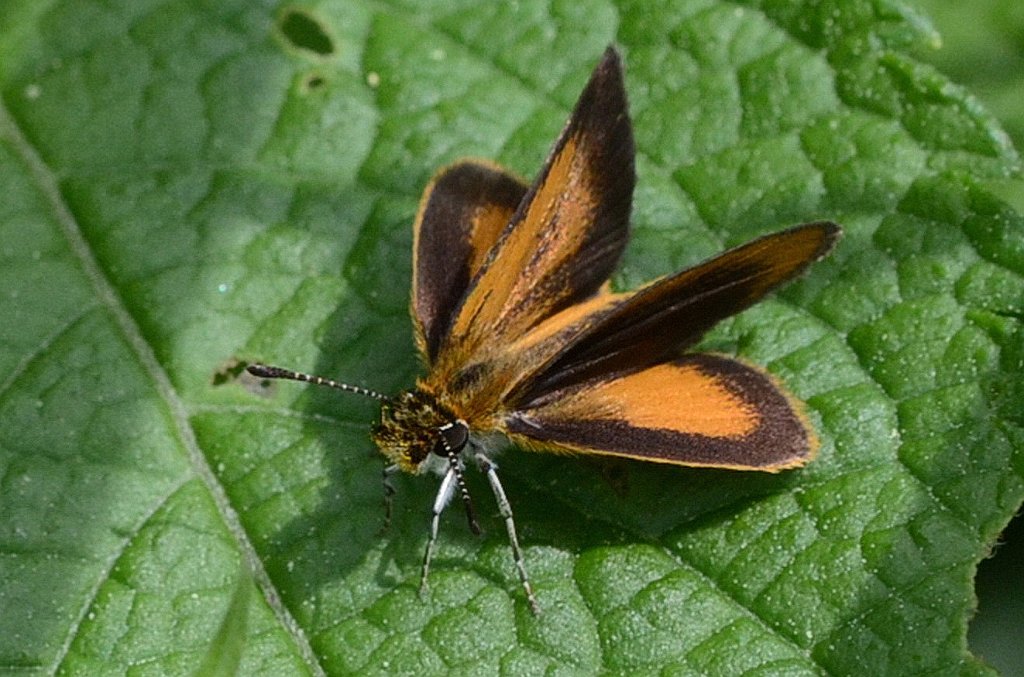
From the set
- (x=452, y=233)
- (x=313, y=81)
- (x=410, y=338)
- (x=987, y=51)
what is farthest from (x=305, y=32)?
(x=987, y=51)

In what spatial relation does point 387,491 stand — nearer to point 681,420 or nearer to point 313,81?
point 681,420

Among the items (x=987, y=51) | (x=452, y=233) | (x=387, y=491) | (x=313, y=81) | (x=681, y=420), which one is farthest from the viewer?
(x=987, y=51)

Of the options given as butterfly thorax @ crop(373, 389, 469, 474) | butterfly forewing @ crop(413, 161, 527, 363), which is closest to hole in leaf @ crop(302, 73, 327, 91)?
butterfly forewing @ crop(413, 161, 527, 363)

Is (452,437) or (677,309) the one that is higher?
(677,309)

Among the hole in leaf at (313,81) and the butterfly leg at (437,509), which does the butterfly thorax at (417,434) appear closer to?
the butterfly leg at (437,509)

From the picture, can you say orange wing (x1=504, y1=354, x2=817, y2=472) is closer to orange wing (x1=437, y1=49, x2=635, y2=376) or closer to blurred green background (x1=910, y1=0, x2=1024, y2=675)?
orange wing (x1=437, y1=49, x2=635, y2=376)

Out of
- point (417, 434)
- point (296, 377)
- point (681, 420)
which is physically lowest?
point (296, 377)

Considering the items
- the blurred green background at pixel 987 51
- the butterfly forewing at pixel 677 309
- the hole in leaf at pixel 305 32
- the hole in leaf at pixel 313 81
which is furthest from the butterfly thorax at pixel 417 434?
the blurred green background at pixel 987 51

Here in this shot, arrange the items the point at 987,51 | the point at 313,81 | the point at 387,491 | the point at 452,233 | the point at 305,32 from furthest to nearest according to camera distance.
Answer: the point at 987,51, the point at 305,32, the point at 313,81, the point at 452,233, the point at 387,491
